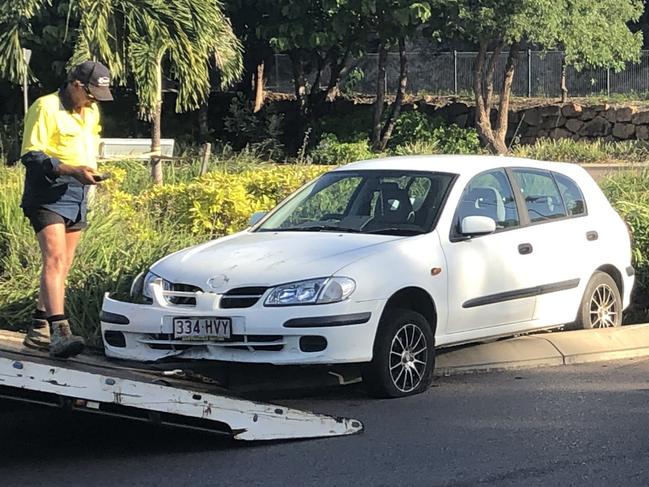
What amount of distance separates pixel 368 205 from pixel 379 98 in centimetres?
1966

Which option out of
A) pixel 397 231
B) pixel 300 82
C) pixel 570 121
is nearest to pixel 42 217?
pixel 397 231

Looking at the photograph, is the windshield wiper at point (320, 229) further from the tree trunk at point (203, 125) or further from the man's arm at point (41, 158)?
the tree trunk at point (203, 125)

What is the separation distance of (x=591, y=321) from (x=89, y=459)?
4516 millimetres

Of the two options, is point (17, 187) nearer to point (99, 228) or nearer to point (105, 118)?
point (99, 228)

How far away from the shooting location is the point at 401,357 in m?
6.88

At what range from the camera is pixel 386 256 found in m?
6.88

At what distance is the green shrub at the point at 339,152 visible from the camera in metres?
25.8

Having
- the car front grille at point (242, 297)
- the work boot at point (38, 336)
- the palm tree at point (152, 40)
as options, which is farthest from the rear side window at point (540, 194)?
the palm tree at point (152, 40)

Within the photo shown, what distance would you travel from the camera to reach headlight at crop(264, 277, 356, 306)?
6.49 m

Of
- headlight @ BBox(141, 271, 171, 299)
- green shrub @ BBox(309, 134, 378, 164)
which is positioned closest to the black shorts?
headlight @ BBox(141, 271, 171, 299)

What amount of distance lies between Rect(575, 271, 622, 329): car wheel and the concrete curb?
13cm

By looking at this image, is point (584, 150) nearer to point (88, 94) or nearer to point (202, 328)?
point (202, 328)

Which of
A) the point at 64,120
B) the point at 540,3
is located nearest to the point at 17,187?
the point at 64,120

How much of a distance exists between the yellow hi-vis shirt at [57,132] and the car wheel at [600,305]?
164 inches
